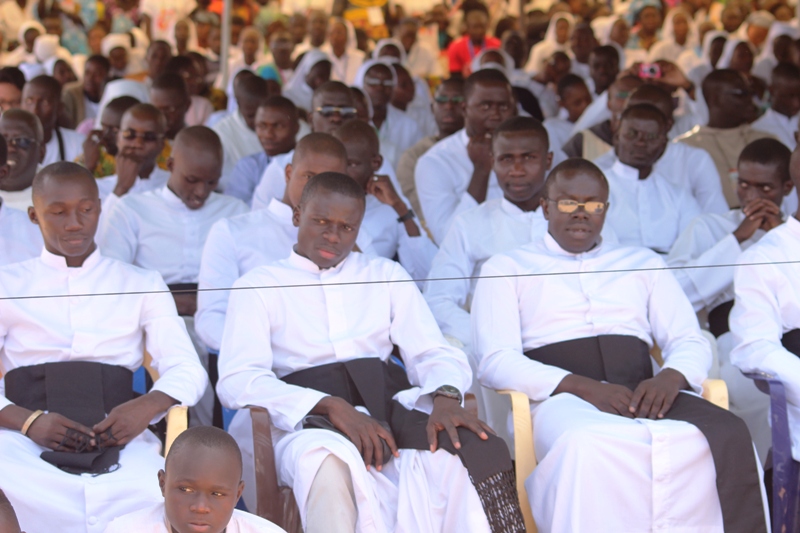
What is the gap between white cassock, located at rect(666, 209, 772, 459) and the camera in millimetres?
4406

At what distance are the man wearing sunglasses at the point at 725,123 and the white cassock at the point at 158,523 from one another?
4535 mm

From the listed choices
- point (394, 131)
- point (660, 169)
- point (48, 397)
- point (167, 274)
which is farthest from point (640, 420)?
point (394, 131)

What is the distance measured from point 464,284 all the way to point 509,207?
45cm

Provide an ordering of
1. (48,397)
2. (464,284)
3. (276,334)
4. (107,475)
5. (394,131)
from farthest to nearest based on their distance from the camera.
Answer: (394,131), (464,284), (276,334), (48,397), (107,475)

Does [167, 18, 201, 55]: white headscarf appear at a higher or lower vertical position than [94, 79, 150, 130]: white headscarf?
higher

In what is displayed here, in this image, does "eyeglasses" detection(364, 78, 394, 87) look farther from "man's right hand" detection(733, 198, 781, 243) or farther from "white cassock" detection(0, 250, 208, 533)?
"white cassock" detection(0, 250, 208, 533)

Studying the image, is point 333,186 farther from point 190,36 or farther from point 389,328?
point 190,36

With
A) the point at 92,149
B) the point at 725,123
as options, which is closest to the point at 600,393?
the point at 92,149

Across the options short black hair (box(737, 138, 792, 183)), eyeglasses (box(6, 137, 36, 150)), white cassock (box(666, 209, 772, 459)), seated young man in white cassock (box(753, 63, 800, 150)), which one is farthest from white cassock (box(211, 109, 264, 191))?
seated young man in white cassock (box(753, 63, 800, 150))

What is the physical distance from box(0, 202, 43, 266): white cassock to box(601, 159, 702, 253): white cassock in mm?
2657

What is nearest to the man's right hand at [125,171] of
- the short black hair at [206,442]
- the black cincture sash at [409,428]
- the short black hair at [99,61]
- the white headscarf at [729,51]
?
the black cincture sash at [409,428]

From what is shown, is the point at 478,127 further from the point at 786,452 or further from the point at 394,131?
the point at 786,452

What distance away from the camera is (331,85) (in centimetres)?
603

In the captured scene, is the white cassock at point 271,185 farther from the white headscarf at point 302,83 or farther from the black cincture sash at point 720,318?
the white headscarf at point 302,83
